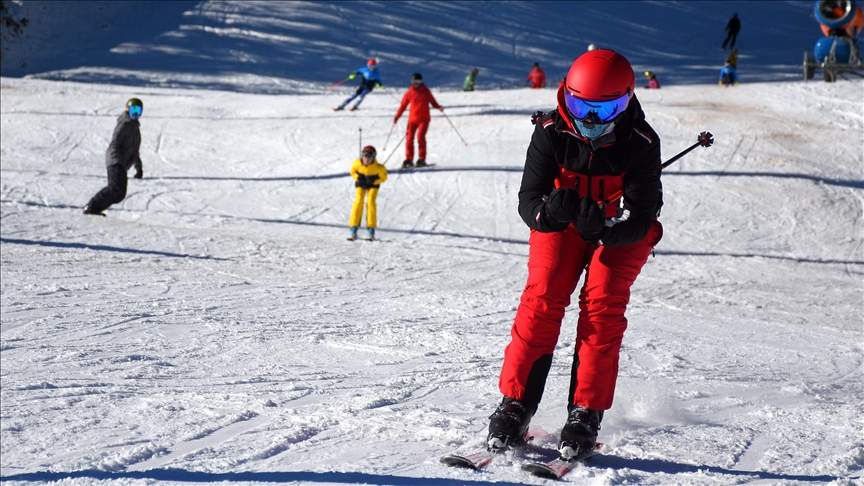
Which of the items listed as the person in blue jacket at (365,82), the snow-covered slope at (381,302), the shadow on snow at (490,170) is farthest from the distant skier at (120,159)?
the person in blue jacket at (365,82)

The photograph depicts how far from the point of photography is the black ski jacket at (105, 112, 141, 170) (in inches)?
551

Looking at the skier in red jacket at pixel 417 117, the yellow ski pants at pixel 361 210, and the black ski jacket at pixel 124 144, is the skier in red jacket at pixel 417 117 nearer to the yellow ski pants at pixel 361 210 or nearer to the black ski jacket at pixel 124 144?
the yellow ski pants at pixel 361 210

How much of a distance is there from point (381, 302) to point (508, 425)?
5.07 metres

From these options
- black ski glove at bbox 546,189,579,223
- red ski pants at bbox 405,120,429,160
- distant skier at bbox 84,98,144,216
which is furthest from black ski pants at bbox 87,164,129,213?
black ski glove at bbox 546,189,579,223

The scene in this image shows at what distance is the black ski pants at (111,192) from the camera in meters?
13.9

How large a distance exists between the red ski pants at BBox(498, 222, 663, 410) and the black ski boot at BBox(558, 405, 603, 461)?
52 mm

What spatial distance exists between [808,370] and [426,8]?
127 ft

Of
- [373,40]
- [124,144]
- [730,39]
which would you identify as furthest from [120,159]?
[730,39]

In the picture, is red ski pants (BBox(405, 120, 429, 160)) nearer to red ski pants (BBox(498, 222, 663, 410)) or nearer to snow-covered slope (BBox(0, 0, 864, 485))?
snow-covered slope (BBox(0, 0, 864, 485))

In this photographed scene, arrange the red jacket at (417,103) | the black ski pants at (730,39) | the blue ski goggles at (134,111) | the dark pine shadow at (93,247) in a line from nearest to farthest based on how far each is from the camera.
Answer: the dark pine shadow at (93,247) < the blue ski goggles at (134,111) < the red jacket at (417,103) < the black ski pants at (730,39)

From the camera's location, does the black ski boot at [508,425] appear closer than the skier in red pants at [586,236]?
No

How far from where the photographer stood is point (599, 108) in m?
3.82

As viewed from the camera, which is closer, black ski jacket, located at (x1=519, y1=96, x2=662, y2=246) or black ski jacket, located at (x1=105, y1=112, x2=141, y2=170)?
black ski jacket, located at (x1=519, y1=96, x2=662, y2=246)

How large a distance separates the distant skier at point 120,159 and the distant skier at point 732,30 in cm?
3079
